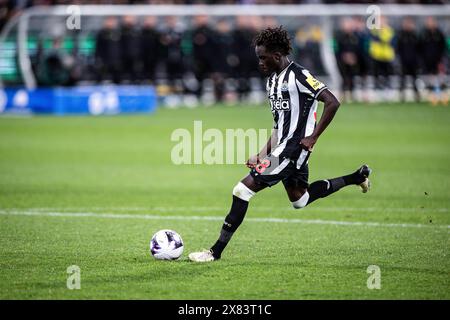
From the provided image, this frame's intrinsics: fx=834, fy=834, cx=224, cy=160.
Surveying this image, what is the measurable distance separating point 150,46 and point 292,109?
24.0 metres

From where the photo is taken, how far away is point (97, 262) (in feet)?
26.8

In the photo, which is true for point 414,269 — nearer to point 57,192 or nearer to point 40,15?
point 57,192

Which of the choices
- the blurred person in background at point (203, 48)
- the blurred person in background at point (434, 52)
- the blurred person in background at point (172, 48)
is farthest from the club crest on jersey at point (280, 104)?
the blurred person in background at point (434, 52)

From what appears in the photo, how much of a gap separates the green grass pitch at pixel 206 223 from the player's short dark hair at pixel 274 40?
2.10 m

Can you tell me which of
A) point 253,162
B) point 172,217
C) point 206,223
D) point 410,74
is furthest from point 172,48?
point 253,162

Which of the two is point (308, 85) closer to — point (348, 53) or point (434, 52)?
point (348, 53)

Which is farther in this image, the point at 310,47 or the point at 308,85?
the point at 310,47

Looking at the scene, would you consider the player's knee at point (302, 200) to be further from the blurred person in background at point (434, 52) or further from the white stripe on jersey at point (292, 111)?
the blurred person in background at point (434, 52)

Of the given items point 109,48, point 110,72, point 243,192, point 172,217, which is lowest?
point 243,192

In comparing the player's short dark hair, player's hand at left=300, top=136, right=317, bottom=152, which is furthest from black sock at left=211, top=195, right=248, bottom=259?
the player's short dark hair

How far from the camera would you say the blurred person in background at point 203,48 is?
32.1m

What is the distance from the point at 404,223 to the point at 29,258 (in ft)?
16.1

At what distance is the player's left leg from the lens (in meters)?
8.66

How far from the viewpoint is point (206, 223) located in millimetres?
10766
